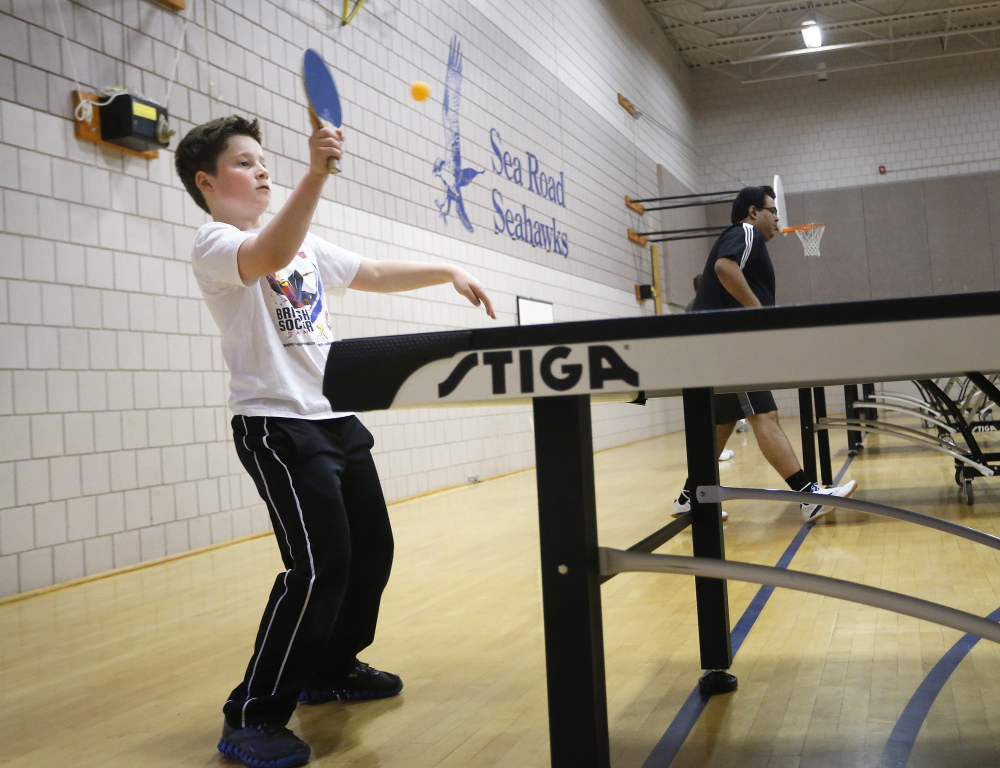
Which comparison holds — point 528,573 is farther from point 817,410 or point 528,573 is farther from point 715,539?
point 817,410

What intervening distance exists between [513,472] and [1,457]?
4.89 m

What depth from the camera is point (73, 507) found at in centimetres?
372

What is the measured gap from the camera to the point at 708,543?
1862mm

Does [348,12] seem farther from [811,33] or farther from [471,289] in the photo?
[811,33]

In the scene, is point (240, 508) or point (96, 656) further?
point (240, 508)

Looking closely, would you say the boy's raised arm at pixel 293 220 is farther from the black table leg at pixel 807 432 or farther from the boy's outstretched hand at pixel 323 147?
the black table leg at pixel 807 432

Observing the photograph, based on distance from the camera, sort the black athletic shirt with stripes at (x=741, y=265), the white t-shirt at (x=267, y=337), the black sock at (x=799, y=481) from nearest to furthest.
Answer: the white t-shirt at (x=267, y=337)
the black sock at (x=799, y=481)
the black athletic shirt with stripes at (x=741, y=265)

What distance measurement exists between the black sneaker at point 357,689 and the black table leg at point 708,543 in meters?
0.68

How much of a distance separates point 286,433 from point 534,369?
0.84 meters

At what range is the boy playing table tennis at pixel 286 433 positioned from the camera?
1600mm

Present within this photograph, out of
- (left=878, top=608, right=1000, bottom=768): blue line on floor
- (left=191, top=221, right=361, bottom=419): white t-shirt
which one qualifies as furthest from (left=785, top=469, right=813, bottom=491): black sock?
(left=191, top=221, right=361, bottom=419): white t-shirt

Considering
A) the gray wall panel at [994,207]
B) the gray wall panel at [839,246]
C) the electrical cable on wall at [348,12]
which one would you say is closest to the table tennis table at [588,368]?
the electrical cable on wall at [348,12]

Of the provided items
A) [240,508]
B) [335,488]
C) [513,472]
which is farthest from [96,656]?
[513,472]

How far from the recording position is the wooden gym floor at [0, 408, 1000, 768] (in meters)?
1.60
